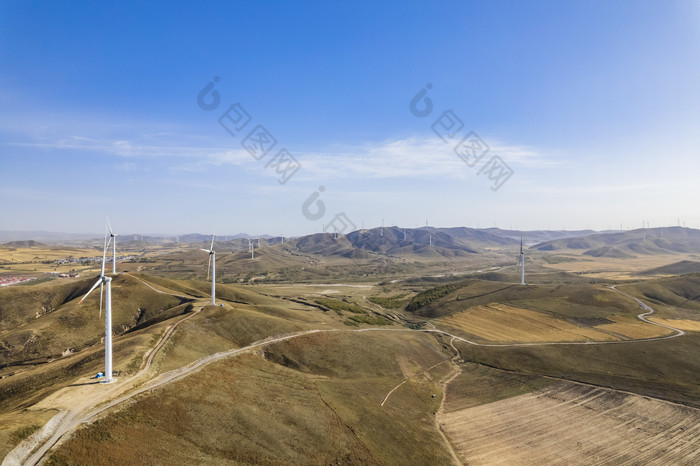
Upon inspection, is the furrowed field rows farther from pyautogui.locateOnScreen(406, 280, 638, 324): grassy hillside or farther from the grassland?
pyautogui.locateOnScreen(406, 280, 638, 324): grassy hillside

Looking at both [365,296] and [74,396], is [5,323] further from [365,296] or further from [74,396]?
[365,296]

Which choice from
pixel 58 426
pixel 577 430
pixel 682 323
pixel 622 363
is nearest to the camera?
pixel 58 426

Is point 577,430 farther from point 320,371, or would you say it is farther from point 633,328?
point 633,328

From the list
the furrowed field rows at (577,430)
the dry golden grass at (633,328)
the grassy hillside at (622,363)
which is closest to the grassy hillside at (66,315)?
the furrowed field rows at (577,430)

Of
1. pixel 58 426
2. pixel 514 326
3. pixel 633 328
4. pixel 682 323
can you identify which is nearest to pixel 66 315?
pixel 58 426

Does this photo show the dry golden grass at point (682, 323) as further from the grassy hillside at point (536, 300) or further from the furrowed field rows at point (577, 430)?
the furrowed field rows at point (577, 430)

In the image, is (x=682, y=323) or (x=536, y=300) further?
(x=536, y=300)

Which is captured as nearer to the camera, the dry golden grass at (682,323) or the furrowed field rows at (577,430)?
the furrowed field rows at (577,430)

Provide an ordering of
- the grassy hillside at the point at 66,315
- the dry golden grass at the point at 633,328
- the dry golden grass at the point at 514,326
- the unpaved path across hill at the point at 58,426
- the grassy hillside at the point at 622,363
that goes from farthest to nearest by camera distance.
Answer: the dry golden grass at the point at 514,326
the dry golden grass at the point at 633,328
the grassy hillside at the point at 66,315
the grassy hillside at the point at 622,363
the unpaved path across hill at the point at 58,426
